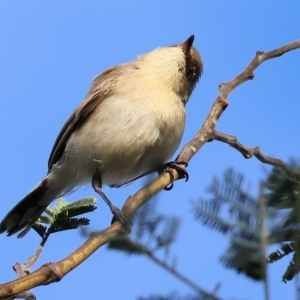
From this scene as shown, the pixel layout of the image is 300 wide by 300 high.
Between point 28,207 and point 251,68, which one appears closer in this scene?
point 251,68

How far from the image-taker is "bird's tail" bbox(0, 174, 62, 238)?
6.05 metres

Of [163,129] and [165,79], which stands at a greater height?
[165,79]

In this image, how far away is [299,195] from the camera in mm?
1414

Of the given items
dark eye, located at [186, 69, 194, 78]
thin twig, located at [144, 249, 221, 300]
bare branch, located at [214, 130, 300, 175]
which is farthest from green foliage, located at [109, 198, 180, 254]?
dark eye, located at [186, 69, 194, 78]

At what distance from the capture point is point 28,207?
6164 millimetres

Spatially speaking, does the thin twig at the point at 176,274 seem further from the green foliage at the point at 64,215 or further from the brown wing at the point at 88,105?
the brown wing at the point at 88,105

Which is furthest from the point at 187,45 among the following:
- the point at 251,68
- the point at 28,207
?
the point at 28,207

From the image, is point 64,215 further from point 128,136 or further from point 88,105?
point 88,105

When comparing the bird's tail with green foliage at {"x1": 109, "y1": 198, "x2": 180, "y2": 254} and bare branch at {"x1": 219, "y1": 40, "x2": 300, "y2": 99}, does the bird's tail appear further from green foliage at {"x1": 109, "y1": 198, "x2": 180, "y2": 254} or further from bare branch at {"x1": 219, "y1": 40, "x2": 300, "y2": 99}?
green foliage at {"x1": 109, "y1": 198, "x2": 180, "y2": 254}

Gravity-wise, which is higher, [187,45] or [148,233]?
[187,45]

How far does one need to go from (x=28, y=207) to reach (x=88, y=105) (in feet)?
4.55

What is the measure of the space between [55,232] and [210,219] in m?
2.96

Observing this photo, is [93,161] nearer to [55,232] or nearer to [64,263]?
[55,232]

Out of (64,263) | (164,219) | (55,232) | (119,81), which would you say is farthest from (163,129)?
(164,219)
